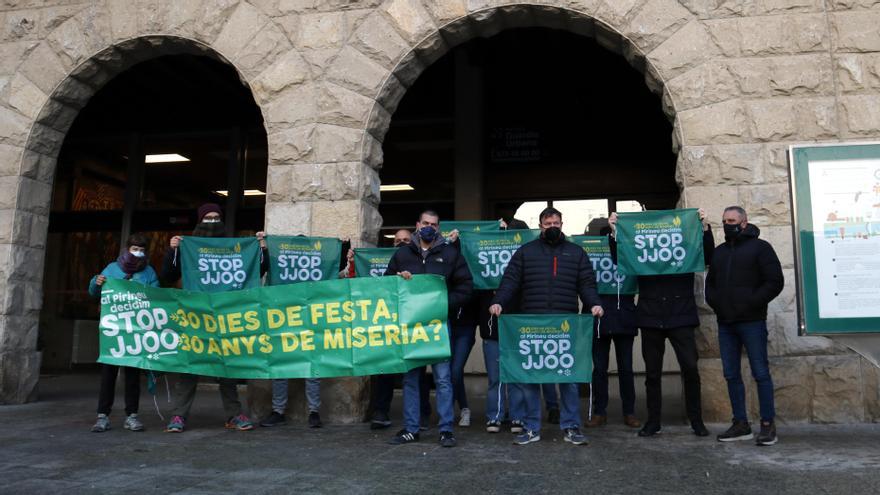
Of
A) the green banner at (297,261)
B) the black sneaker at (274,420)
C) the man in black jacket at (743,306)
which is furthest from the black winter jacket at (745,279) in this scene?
the black sneaker at (274,420)

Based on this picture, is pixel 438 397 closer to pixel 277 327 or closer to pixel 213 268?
pixel 277 327

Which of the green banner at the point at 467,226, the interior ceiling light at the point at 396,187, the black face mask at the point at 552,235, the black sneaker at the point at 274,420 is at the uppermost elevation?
the interior ceiling light at the point at 396,187

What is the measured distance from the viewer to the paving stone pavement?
4613 mm

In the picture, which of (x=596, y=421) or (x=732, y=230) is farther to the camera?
(x=596, y=421)

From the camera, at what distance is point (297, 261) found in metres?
7.52

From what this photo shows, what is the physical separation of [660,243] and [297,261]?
149 inches

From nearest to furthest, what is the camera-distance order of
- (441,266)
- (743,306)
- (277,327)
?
(743,306), (441,266), (277,327)

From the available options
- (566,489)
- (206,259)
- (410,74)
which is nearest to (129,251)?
(206,259)

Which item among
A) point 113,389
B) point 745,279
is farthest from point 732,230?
point 113,389

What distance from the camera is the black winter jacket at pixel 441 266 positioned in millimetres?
6770

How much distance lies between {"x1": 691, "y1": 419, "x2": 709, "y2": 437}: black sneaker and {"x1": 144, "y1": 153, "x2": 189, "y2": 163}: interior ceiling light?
34.9ft

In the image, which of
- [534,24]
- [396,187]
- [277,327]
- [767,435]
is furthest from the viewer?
[396,187]

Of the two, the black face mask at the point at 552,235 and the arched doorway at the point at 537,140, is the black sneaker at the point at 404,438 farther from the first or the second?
the arched doorway at the point at 537,140

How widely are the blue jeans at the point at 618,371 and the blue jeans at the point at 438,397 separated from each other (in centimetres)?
180
